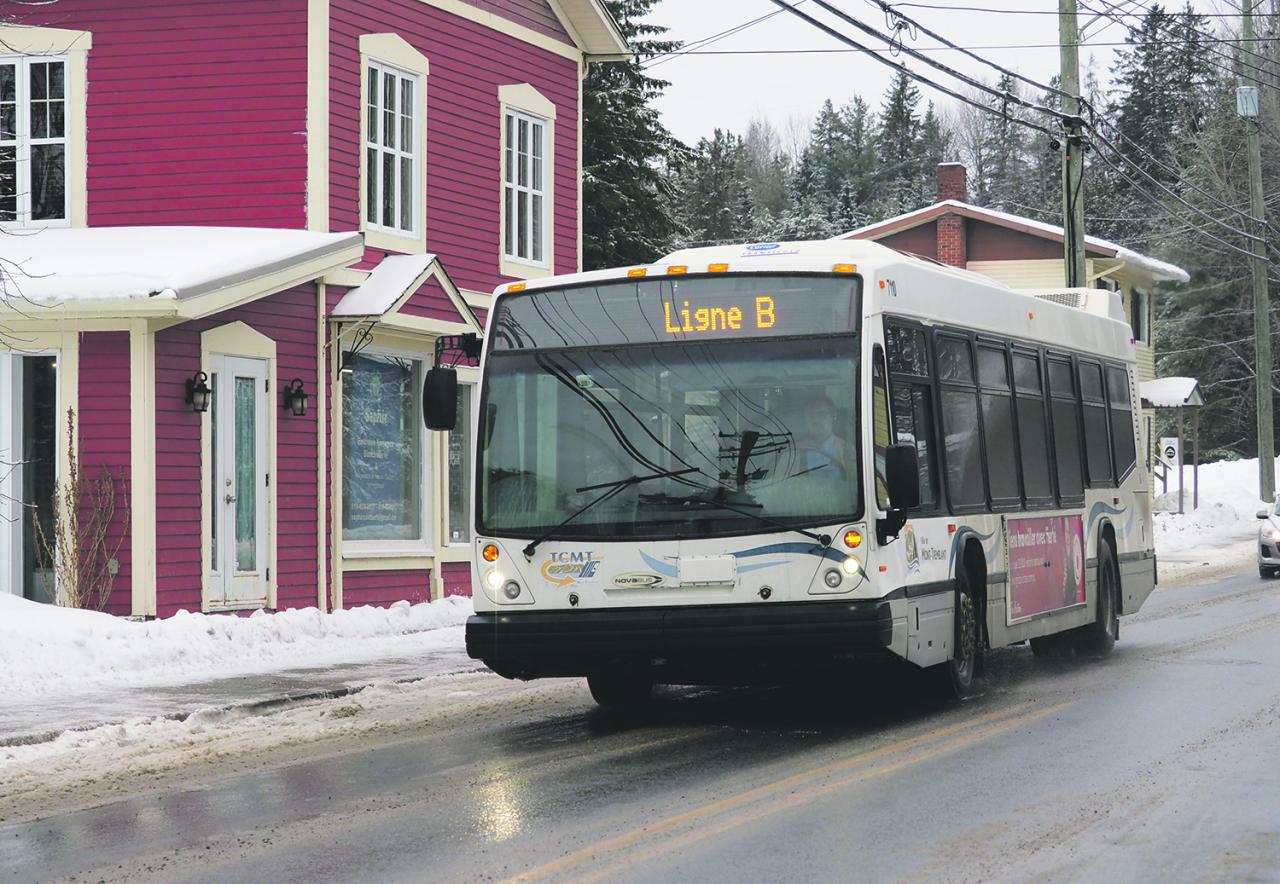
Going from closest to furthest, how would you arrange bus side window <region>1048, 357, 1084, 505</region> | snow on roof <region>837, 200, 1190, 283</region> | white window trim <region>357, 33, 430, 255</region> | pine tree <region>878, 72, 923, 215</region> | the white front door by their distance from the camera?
bus side window <region>1048, 357, 1084, 505</region> → the white front door → white window trim <region>357, 33, 430, 255</region> → snow on roof <region>837, 200, 1190, 283</region> → pine tree <region>878, 72, 923, 215</region>

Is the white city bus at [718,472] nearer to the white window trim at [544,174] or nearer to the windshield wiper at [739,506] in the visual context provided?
the windshield wiper at [739,506]

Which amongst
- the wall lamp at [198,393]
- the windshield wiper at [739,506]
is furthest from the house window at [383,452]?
the windshield wiper at [739,506]

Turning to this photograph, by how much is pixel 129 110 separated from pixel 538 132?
584 centimetres

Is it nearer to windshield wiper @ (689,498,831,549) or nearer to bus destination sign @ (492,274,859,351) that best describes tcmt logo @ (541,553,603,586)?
windshield wiper @ (689,498,831,549)

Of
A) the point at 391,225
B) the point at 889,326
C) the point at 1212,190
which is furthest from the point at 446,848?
the point at 1212,190

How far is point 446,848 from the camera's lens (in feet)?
25.3

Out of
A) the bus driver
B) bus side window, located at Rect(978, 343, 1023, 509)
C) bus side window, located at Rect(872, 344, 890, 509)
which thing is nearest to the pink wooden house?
bus side window, located at Rect(978, 343, 1023, 509)

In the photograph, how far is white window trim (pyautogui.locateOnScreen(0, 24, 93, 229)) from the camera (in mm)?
20484

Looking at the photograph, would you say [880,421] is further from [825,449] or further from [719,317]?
[719,317]

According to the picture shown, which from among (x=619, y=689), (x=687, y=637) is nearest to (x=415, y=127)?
(x=619, y=689)

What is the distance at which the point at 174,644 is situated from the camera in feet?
51.5

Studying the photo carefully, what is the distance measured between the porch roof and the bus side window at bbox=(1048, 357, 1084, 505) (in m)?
7.71

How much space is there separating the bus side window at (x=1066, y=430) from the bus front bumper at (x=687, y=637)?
15.6ft

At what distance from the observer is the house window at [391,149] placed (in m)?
21.1
